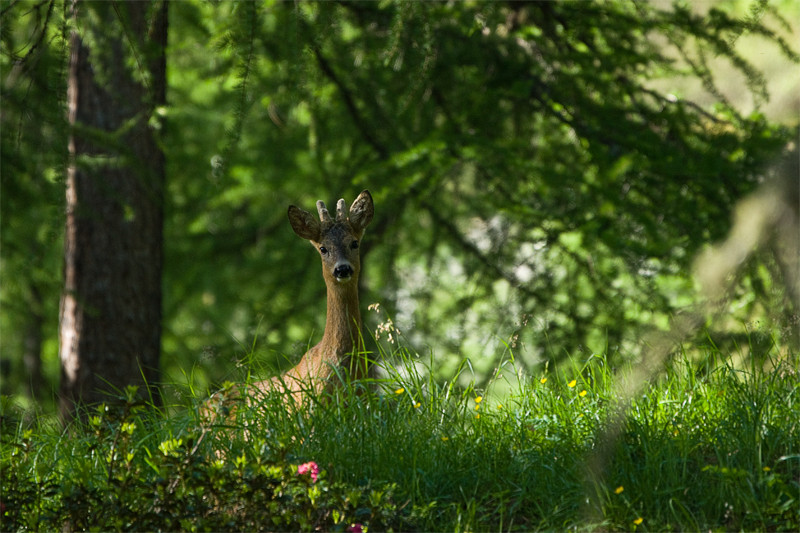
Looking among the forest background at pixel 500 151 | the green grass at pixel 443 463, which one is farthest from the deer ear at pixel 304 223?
the green grass at pixel 443 463

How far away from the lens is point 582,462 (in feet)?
11.5

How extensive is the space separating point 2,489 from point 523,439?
2.16 meters

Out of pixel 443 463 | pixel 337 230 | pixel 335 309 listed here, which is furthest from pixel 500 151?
pixel 443 463

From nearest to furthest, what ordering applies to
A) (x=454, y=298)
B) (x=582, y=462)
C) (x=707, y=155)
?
(x=582, y=462), (x=707, y=155), (x=454, y=298)

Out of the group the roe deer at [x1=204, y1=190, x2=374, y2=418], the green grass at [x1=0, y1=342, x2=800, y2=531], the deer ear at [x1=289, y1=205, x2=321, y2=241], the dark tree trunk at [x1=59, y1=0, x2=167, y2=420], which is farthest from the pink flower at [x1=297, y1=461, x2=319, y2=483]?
the dark tree trunk at [x1=59, y1=0, x2=167, y2=420]

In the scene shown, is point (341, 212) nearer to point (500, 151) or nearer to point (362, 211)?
point (362, 211)

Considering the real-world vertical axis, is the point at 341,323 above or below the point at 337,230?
below

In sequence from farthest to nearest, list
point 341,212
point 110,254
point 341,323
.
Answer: point 110,254, point 341,212, point 341,323

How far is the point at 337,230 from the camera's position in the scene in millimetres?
5125

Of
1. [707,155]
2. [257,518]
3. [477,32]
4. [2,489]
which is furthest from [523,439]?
[477,32]

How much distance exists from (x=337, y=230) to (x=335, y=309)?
0.55 meters

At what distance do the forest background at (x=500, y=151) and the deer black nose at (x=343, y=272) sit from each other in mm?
535

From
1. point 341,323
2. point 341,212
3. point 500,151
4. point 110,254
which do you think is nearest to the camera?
point 341,323

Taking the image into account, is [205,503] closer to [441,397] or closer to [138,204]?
[441,397]
